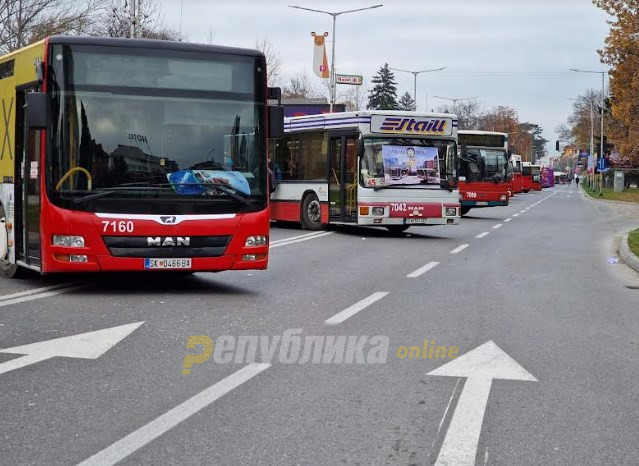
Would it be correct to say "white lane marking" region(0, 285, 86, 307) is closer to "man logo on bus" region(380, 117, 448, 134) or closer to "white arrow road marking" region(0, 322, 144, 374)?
"white arrow road marking" region(0, 322, 144, 374)

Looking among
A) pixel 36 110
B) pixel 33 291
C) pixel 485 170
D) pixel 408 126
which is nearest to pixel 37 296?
pixel 33 291

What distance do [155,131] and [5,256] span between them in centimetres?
293

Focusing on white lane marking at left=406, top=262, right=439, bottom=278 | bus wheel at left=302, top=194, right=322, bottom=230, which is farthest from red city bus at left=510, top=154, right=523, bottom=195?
white lane marking at left=406, top=262, right=439, bottom=278

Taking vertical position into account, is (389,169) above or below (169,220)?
above

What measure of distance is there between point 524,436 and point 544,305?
234 inches

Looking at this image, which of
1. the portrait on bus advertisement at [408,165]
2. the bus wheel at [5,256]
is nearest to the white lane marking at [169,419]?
the bus wheel at [5,256]

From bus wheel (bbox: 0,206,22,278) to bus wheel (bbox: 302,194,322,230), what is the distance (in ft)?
38.8

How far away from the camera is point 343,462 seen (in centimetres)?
487

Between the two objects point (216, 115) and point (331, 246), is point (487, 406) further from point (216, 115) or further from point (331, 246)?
point (331, 246)

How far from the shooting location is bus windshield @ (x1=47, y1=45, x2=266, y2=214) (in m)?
10.9

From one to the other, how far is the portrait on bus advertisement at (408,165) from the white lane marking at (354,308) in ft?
34.4

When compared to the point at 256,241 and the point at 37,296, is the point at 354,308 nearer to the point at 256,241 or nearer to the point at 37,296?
the point at 256,241

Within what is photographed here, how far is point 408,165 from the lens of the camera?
22.3 m

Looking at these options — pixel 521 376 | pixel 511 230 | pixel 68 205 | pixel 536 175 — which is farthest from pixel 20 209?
pixel 536 175
